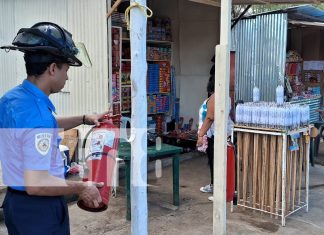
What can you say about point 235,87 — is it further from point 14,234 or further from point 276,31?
point 14,234

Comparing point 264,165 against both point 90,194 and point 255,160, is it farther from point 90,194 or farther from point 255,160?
point 90,194

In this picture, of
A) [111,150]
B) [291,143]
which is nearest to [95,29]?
[291,143]

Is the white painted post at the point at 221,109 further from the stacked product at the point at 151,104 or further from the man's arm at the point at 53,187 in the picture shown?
the stacked product at the point at 151,104

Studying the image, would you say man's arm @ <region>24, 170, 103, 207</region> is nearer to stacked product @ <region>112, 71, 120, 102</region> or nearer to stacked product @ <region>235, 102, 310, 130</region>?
stacked product @ <region>235, 102, 310, 130</region>

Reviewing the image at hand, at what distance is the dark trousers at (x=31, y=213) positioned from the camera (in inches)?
76.8

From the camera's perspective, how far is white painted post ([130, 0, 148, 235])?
2.40m

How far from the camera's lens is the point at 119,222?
4398mm

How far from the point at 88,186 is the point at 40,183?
0.28 meters

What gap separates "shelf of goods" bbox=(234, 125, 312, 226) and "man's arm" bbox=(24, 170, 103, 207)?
2.58 metres

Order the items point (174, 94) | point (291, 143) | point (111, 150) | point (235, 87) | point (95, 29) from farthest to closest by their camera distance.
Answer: point (174, 94)
point (235, 87)
point (95, 29)
point (291, 143)
point (111, 150)

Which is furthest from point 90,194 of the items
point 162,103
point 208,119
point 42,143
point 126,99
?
point 162,103

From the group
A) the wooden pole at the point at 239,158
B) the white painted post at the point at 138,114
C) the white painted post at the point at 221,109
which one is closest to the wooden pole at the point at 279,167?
the wooden pole at the point at 239,158

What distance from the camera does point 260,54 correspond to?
6.92 m

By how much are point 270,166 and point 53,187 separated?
292 centimetres
